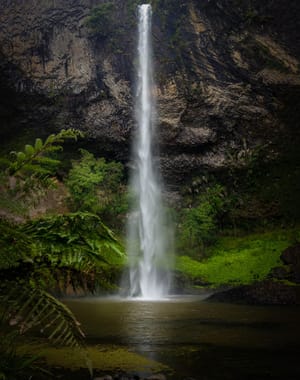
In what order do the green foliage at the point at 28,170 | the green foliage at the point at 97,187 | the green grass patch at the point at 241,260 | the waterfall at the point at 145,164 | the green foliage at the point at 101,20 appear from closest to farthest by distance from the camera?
the green foliage at the point at 28,170
the green grass patch at the point at 241,260
the waterfall at the point at 145,164
the green foliage at the point at 101,20
the green foliage at the point at 97,187

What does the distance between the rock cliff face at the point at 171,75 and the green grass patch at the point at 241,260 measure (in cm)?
544

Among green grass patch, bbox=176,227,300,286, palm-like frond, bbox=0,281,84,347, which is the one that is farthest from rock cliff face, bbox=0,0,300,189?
palm-like frond, bbox=0,281,84,347

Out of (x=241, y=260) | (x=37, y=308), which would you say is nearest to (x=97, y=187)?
(x=241, y=260)

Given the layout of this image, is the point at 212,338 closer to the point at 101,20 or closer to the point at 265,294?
the point at 265,294

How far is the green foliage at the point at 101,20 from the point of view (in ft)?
84.3

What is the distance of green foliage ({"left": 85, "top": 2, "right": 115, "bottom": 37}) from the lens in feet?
84.3

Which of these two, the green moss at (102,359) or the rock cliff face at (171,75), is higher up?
the rock cliff face at (171,75)

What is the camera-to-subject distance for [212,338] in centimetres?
665

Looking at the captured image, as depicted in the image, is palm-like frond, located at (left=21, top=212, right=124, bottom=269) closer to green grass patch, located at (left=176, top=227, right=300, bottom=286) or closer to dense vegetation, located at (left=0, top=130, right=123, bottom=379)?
dense vegetation, located at (left=0, top=130, right=123, bottom=379)

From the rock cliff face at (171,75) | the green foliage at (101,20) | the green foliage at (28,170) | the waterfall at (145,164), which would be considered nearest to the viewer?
the green foliage at (28,170)

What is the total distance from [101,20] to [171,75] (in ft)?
18.1

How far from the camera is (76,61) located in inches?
1047

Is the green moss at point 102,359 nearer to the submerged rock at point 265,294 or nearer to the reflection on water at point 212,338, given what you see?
the reflection on water at point 212,338

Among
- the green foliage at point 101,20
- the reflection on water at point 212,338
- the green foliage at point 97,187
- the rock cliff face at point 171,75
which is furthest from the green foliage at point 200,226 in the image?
the reflection on water at point 212,338
